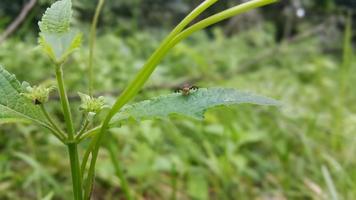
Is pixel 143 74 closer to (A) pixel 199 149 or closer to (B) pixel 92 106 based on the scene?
(B) pixel 92 106

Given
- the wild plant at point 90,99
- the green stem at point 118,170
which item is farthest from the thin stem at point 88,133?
the green stem at point 118,170


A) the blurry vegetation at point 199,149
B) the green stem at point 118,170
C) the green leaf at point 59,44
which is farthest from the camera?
the blurry vegetation at point 199,149

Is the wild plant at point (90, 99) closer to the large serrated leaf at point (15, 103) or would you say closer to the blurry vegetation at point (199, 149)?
the large serrated leaf at point (15, 103)

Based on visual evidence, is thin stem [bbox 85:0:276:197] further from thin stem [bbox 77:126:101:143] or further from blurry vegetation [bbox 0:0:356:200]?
blurry vegetation [bbox 0:0:356:200]

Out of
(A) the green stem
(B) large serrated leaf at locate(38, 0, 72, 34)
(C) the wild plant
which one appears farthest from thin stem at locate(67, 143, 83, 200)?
(A) the green stem

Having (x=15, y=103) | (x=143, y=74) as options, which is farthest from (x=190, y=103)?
(x=15, y=103)

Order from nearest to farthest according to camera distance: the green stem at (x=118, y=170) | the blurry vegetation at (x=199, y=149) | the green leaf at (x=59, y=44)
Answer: the green leaf at (x=59, y=44) → the green stem at (x=118, y=170) → the blurry vegetation at (x=199, y=149)

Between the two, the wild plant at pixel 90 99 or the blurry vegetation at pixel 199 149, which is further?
the blurry vegetation at pixel 199 149
